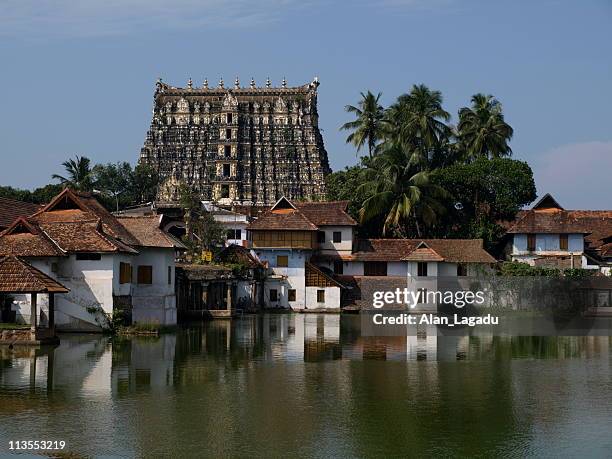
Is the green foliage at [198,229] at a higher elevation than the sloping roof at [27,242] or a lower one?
higher

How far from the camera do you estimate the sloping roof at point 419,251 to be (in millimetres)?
65625

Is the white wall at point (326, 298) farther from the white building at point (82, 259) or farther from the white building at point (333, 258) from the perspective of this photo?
the white building at point (82, 259)

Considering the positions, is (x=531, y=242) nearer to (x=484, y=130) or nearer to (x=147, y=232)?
(x=484, y=130)

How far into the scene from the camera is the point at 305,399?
81.6 ft

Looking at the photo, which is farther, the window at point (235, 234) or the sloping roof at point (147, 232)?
the window at point (235, 234)

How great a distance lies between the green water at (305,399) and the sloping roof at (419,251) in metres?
26.2

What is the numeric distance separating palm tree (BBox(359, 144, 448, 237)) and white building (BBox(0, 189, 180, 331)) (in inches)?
1171

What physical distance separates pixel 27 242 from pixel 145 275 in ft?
21.1

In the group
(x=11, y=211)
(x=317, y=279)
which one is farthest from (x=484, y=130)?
(x=11, y=211)

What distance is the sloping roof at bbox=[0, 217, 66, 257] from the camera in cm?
3934

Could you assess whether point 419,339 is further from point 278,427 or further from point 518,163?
point 518,163

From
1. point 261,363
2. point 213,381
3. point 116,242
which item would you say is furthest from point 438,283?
point 213,381

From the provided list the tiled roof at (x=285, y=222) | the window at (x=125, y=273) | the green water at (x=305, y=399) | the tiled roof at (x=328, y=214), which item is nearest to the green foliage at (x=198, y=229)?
the tiled roof at (x=285, y=222)

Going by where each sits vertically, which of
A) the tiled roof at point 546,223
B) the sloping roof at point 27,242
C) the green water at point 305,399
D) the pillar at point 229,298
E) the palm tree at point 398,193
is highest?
the palm tree at point 398,193
